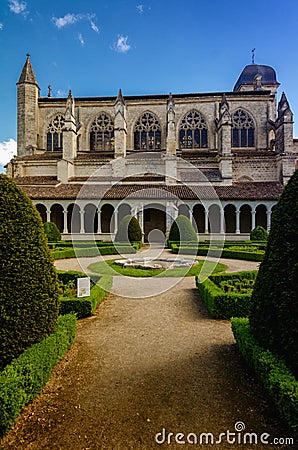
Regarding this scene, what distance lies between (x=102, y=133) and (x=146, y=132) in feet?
15.8

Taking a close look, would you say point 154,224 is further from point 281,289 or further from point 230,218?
point 281,289

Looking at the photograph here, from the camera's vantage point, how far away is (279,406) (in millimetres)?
2752

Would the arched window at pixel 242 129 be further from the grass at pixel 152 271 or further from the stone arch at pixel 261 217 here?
the grass at pixel 152 271

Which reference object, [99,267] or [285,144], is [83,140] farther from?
[99,267]

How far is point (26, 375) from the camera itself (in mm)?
3051

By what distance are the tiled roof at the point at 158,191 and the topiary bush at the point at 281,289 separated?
2091cm

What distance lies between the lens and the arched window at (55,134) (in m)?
32.8

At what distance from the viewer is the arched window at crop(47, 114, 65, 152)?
32781 millimetres

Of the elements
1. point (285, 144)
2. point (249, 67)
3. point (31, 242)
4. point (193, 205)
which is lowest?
point (31, 242)

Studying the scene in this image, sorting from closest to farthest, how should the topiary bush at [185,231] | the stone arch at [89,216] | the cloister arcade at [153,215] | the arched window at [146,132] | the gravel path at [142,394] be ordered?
the gravel path at [142,394] < the topiary bush at [185,231] < the cloister arcade at [153,215] < the stone arch at [89,216] < the arched window at [146,132]

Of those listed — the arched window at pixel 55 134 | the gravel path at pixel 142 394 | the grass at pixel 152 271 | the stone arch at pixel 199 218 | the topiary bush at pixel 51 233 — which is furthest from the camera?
the arched window at pixel 55 134

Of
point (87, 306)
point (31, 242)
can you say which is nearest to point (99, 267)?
point (87, 306)

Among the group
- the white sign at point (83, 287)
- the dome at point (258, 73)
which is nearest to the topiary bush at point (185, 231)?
the white sign at point (83, 287)

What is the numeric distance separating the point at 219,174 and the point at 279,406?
26199 mm
